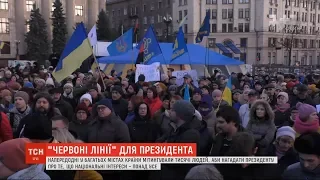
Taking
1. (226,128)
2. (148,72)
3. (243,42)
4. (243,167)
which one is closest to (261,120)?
(226,128)

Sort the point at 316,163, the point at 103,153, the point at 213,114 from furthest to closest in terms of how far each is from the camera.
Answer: the point at 213,114, the point at 103,153, the point at 316,163

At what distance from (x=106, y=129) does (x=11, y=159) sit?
2.22m

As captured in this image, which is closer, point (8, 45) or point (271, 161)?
point (271, 161)

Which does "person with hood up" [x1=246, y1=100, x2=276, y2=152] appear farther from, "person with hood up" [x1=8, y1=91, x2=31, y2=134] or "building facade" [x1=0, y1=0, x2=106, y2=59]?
"building facade" [x1=0, y1=0, x2=106, y2=59]

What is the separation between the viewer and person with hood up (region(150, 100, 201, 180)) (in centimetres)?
410

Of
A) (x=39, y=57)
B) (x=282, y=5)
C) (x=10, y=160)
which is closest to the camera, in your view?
(x=10, y=160)

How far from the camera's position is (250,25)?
7281cm

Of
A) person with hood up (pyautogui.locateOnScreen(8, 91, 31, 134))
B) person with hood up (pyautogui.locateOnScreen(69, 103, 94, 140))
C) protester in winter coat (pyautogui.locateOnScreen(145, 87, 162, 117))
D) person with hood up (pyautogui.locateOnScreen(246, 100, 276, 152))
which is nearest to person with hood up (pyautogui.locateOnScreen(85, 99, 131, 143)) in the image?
person with hood up (pyautogui.locateOnScreen(69, 103, 94, 140))

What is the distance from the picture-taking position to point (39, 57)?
162 ft

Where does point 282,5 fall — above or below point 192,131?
above

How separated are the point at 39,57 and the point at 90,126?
46.9 meters

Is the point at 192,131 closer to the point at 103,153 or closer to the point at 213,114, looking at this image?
the point at 103,153

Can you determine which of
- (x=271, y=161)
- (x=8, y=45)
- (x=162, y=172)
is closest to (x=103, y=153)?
(x=162, y=172)

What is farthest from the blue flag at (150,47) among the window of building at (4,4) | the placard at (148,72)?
the window of building at (4,4)
